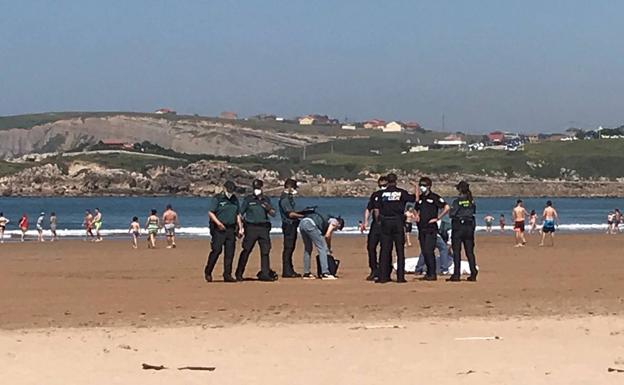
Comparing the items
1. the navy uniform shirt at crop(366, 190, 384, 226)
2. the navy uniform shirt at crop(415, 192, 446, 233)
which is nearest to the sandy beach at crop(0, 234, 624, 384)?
the navy uniform shirt at crop(415, 192, 446, 233)

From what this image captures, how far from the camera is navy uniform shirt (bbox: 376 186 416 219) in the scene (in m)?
17.3

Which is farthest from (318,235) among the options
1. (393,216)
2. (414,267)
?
(414,267)

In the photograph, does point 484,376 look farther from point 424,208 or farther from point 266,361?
point 424,208

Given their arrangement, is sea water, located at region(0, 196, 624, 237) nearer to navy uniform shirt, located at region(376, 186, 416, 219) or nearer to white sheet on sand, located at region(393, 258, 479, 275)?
white sheet on sand, located at region(393, 258, 479, 275)

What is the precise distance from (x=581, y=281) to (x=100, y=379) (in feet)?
38.1

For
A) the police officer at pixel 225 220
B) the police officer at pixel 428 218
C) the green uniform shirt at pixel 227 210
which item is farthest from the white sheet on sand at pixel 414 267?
the green uniform shirt at pixel 227 210

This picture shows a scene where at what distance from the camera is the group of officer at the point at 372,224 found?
17438mm

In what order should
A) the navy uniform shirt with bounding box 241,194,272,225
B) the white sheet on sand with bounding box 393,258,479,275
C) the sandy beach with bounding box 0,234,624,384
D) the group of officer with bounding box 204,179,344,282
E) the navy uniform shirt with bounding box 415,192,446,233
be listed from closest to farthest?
the sandy beach with bounding box 0,234,624,384 → the group of officer with bounding box 204,179,344,282 → the navy uniform shirt with bounding box 241,194,272,225 → the navy uniform shirt with bounding box 415,192,446,233 → the white sheet on sand with bounding box 393,258,479,275

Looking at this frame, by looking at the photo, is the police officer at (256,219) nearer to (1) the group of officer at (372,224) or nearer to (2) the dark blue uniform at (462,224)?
(1) the group of officer at (372,224)

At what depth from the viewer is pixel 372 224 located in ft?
58.5

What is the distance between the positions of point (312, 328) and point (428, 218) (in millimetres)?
5807

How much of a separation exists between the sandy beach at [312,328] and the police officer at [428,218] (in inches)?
15.4

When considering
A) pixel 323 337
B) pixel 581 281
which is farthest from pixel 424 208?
pixel 323 337

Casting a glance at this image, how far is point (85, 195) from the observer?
151 metres
